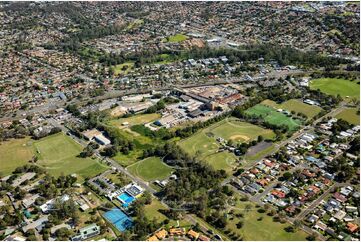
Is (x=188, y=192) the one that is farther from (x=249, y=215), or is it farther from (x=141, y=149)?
(x=141, y=149)

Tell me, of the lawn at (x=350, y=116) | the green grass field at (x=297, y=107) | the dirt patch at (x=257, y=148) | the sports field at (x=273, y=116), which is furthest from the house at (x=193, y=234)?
the lawn at (x=350, y=116)

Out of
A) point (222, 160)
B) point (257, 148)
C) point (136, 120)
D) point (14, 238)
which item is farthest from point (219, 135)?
point (14, 238)

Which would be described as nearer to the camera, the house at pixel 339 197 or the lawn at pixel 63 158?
the house at pixel 339 197

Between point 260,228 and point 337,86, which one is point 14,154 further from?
point 337,86

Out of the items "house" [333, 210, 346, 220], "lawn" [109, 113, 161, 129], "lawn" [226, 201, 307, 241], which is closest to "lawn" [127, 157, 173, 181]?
"lawn" [226, 201, 307, 241]

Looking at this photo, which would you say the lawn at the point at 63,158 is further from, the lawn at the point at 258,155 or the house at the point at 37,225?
the lawn at the point at 258,155

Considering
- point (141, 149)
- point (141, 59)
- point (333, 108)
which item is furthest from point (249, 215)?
point (141, 59)
